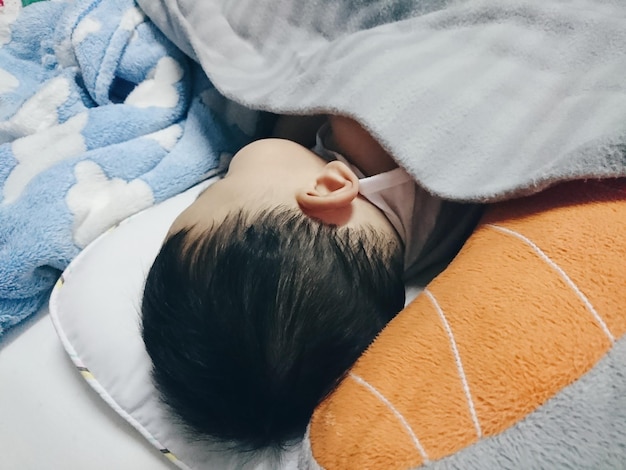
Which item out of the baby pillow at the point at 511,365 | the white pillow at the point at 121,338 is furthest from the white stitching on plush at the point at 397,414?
the white pillow at the point at 121,338

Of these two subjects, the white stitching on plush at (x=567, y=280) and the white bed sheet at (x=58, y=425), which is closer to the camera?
the white stitching on plush at (x=567, y=280)

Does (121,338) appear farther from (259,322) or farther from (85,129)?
(85,129)

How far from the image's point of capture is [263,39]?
0.84 meters

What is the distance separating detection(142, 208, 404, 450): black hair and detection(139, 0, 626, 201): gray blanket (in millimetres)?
133

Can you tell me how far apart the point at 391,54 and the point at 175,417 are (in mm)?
461

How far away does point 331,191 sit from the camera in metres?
0.64

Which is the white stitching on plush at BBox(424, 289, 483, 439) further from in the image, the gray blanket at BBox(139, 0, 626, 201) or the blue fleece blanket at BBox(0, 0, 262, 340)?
the blue fleece blanket at BBox(0, 0, 262, 340)

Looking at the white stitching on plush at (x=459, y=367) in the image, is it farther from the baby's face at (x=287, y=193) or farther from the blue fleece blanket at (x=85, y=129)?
the blue fleece blanket at (x=85, y=129)

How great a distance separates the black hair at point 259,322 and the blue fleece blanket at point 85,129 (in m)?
0.21

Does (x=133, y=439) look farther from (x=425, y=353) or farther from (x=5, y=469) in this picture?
(x=425, y=353)

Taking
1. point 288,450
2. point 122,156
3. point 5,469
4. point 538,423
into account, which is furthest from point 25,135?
point 538,423

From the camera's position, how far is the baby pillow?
42 centimetres

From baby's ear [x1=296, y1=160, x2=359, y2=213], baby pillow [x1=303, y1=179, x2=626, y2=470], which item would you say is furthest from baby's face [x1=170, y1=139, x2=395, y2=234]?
baby pillow [x1=303, y1=179, x2=626, y2=470]

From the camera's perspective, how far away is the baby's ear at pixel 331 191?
1.95ft
